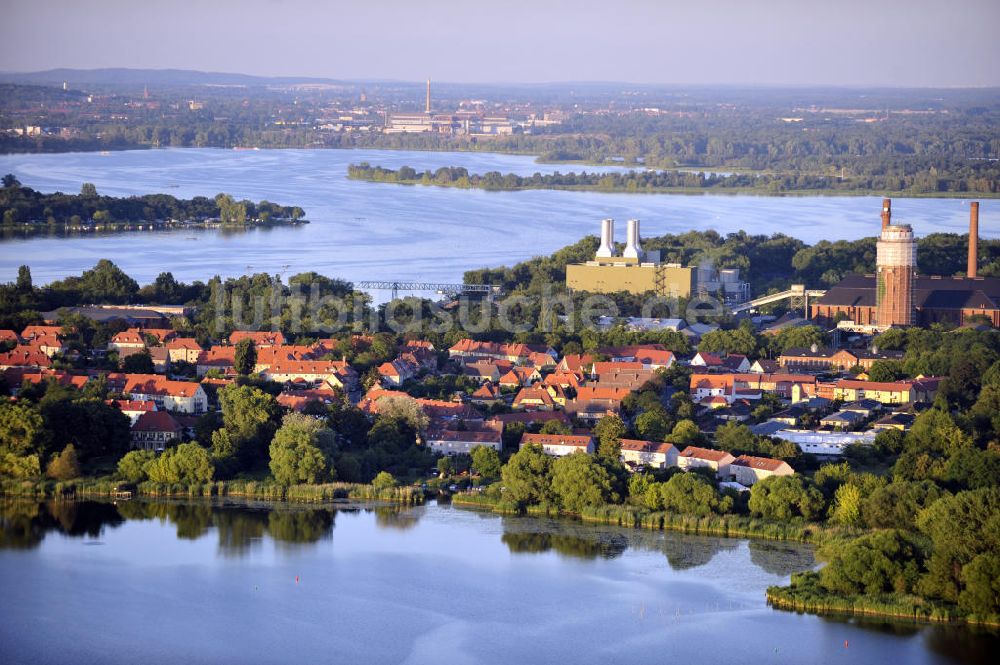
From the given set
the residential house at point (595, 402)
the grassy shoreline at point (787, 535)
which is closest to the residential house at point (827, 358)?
the residential house at point (595, 402)

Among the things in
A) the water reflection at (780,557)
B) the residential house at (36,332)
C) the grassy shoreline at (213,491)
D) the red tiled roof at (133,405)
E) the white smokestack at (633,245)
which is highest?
the white smokestack at (633,245)

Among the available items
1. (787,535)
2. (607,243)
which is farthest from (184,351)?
(607,243)

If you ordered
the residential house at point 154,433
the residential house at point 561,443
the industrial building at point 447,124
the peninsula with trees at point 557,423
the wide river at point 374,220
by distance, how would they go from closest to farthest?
the peninsula with trees at point 557,423 → the residential house at point 561,443 → the residential house at point 154,433 → the wide river at point 374,220 → the industrial building at point 447,124

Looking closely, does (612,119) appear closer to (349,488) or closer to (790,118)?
(790,118)

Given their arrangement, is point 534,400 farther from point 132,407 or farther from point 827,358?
point 827,358

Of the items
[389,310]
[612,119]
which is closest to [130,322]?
[389,310]

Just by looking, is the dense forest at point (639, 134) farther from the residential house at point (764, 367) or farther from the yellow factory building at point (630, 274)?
the residential house at point (764, 367)
